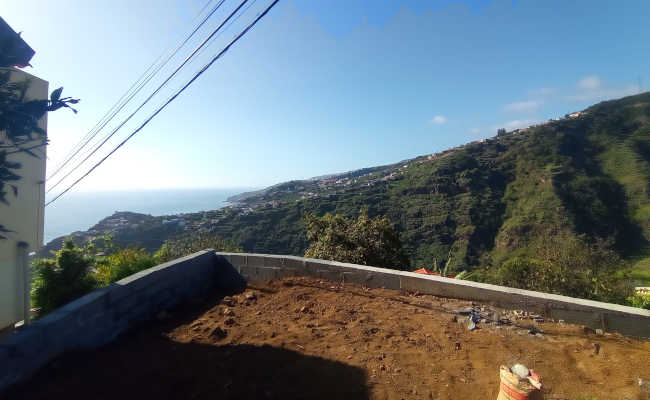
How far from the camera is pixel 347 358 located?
8.98ft

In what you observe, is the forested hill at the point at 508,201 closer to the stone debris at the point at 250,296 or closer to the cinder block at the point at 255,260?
the cinder block at the point at 255,260

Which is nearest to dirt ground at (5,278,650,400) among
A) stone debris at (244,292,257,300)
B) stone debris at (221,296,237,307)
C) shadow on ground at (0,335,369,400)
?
shadow on ground at (0,335,369,400)

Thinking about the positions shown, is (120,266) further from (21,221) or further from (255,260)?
(255,260)

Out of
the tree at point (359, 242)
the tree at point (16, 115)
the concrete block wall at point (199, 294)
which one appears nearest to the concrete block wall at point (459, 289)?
the concrete block wall at point (199, 294)

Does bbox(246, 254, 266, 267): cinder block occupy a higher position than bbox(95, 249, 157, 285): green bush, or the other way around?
bbox(246, 254, 266, 267): cinder block

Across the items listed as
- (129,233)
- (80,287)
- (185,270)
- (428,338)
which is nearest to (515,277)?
(428,338)

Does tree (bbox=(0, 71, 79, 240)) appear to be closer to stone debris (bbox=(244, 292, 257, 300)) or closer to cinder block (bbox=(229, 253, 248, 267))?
stone debris (bbox=(244, 292, 257, 300))

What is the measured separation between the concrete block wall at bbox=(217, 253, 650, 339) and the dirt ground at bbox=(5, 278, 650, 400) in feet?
0.42

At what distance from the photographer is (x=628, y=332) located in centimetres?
293

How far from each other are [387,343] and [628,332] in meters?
2.21

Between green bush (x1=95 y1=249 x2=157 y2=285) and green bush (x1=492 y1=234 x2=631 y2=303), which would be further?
green bush (x1=492 y1=234 x2=631 y2=303)

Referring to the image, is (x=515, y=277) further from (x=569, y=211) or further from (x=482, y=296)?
(x=569, y=211)

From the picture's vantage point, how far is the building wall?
4.03 meters

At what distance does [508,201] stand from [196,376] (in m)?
58.0
